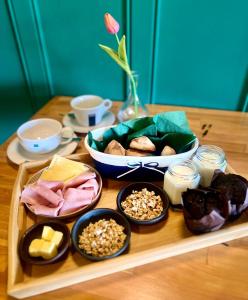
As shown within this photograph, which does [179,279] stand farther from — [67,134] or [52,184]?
[67,134]

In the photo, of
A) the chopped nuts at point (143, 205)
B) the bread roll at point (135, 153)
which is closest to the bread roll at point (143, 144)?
the bread roll at point (135, 153)

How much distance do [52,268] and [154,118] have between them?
17.5 inches

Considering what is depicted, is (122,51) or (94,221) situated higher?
(122,51)

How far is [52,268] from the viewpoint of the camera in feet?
1.53

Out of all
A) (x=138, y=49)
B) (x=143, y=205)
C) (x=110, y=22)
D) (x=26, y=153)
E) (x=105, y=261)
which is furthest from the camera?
(x=138, y=49)

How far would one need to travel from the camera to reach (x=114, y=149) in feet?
2.05

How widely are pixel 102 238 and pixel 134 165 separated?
0.19 m

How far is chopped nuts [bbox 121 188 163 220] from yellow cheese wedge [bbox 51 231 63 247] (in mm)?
147

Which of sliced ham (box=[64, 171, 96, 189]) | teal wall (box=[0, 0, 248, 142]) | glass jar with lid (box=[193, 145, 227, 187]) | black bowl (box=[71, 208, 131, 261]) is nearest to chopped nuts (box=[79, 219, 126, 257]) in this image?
black bowl (box=[71, 208, 131, 261])

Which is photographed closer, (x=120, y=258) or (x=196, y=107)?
(x=120, y=258)

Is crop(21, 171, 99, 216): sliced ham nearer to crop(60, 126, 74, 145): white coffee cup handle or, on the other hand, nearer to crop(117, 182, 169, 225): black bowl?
crop(117, 182, 169, 225): black bowl

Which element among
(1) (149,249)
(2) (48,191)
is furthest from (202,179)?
(2) (48,191)

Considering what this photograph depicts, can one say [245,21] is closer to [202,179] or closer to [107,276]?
[202,179]

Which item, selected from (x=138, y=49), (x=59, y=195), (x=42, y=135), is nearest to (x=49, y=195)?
(x=59, y=195)
